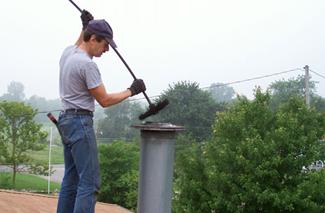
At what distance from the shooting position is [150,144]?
2189mm

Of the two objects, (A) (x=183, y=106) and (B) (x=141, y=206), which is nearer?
(B) (x=141, y=206)

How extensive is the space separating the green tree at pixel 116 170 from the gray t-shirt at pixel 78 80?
1367 cm

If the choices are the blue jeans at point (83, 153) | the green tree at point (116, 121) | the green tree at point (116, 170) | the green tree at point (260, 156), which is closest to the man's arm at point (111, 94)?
the blue jeans at point (83, 153)

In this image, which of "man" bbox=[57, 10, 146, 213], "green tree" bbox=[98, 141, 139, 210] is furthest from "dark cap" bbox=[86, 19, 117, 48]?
"green tree" bbox=[98, 141, 139, 210]

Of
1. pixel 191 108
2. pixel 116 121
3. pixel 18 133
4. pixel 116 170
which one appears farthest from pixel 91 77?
pixel 116 121

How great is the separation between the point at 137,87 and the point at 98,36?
0.91ft

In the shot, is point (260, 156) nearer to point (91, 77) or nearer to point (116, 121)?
point (91, 77)

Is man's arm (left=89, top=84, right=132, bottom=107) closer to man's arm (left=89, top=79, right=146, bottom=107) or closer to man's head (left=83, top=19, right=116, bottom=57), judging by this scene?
man's arm (left=89, top=79, right=146, bottom=107)

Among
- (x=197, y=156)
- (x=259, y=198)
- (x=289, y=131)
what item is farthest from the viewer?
(x=197, y=156)

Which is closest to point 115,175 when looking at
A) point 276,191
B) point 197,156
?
point 197,156

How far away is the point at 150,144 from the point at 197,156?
312 inches

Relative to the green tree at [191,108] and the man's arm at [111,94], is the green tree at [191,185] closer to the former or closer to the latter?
the man's arm at [111,94]

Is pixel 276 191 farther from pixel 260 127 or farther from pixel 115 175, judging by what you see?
pixel 115 175

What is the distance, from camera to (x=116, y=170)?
16.3 metres
